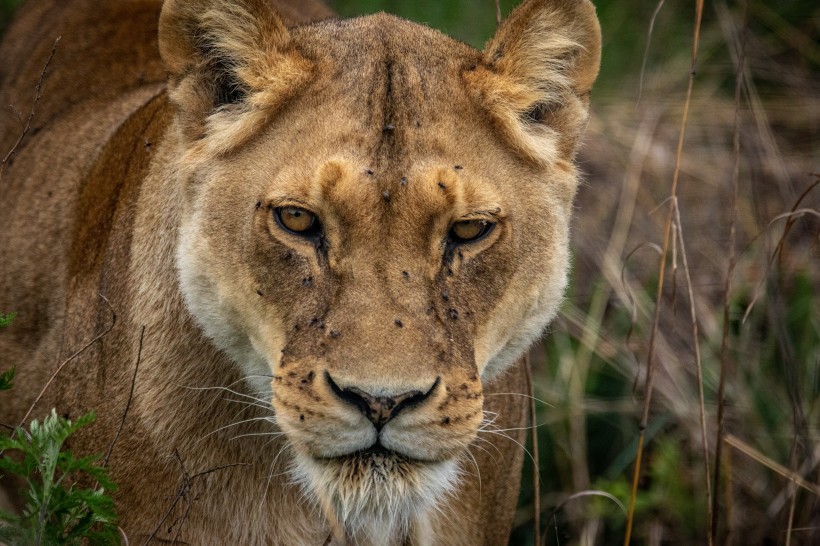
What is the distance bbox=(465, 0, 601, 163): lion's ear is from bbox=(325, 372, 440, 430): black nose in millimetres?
948

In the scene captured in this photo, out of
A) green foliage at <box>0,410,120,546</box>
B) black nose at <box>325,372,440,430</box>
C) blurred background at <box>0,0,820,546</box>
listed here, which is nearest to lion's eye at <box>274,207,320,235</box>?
black nose at <box>325,372,440,430</box>

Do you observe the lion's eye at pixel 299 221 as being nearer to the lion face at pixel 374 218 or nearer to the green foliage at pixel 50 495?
the lion face at pixel 374 218

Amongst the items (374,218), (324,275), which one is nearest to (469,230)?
(374,218)

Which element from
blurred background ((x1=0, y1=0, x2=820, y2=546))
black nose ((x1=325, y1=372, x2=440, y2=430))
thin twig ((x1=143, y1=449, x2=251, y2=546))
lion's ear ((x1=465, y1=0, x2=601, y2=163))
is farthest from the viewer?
blurred background ((x1=0, y1=0, x2=820, y2=546))

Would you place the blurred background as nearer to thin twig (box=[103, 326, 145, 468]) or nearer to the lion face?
the lion face

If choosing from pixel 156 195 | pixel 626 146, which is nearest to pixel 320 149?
pixel 156 195

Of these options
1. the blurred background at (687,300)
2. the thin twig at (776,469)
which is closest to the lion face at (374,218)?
the blurred background at (687,300)

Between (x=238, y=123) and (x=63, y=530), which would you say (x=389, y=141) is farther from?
(x=63, y=530)

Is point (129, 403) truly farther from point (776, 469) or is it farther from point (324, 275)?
point (776, 469)

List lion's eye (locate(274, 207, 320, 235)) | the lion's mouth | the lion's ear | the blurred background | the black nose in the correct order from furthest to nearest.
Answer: the blurred background, the lion's ear, lion's eye (locate(274, 207, 320, 235)), the lion's mouth, the black nose

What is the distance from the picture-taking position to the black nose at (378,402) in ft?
8.58

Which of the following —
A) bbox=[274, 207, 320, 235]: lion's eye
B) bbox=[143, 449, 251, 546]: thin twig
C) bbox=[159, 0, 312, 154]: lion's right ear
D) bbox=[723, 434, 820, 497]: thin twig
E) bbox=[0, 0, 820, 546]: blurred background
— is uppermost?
bbox=[159, 0, 312, 154]: lion's right ear

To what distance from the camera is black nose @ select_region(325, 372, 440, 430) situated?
8.58ft

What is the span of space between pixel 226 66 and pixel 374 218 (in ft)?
2.35
